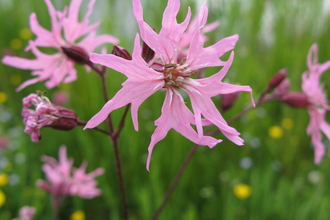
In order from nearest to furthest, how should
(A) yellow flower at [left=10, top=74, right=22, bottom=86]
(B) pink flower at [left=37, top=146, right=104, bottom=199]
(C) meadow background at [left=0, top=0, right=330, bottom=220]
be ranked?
(B) pink flower at [left=37, top=146, right=104, bottom=199], (C) meadow background at [left=0, top=0, right=330, bottom=220], (A) yellow flower at [left=10, top=74, right=22, bottom=86]

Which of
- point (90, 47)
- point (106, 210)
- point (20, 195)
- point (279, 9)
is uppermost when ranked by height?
point (279, 9)

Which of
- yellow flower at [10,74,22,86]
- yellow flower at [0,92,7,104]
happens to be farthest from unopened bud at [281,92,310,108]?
yellow flower at [10,74,22,86]

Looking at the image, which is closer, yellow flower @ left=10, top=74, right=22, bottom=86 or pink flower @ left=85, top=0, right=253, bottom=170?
pink flower @ left=85, top=0, right=253, bottom=170

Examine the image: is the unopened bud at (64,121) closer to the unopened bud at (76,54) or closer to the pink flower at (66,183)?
the unopened bud at (76,54)

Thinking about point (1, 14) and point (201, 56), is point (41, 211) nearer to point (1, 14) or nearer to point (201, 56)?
point (201, 56)

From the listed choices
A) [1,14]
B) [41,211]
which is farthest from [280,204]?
[1,14]

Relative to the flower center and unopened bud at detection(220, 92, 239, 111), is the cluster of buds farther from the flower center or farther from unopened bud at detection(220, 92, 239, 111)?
unopened bud at detection(220, 92, 239, 111)
